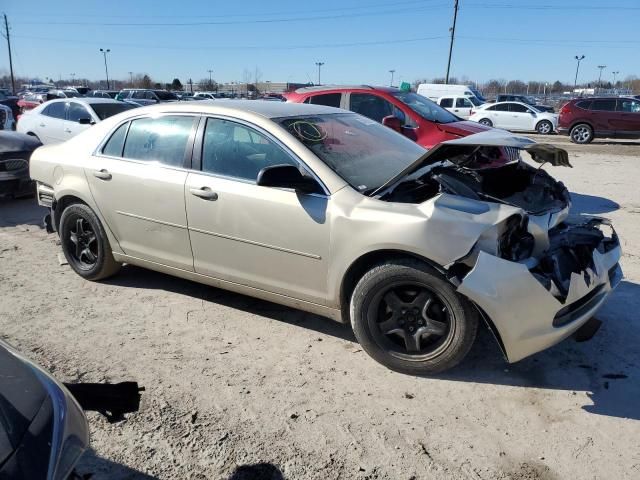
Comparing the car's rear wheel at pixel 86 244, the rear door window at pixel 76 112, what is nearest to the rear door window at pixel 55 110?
the rear door window at pixel 76 112

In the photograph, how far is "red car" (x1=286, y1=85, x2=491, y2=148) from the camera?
7.72m

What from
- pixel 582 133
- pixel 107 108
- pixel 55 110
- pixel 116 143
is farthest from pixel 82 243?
pixel 582 133

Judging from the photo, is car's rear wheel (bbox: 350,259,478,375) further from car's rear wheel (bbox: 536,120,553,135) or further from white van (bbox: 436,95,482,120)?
white van (bbox: 436,95,482,120)

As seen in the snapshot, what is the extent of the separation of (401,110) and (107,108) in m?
6.17

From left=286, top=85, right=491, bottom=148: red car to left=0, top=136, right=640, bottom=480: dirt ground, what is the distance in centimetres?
392

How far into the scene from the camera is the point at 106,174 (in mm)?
4254

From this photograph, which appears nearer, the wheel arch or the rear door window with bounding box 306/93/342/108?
the wheel arch

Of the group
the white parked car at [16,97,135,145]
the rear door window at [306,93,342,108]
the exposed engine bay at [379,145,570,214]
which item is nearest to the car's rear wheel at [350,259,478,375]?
the exposed engine bay at [379,145,570,214]

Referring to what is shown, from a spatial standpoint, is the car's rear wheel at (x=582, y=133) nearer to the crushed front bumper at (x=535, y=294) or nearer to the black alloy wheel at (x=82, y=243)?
the crushed front bumper at (x=535, y=294)

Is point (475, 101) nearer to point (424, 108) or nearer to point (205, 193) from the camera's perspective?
point (424, 108)

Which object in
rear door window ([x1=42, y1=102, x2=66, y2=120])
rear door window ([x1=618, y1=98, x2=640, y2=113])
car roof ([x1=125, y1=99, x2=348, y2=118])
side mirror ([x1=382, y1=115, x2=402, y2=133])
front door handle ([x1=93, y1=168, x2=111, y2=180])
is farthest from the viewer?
rear door window ([x1=618, y1=98, x2=640, y2=113])

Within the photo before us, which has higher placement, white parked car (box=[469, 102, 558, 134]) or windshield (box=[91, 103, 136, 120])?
windshield (box=[91, 103, 136, 120])

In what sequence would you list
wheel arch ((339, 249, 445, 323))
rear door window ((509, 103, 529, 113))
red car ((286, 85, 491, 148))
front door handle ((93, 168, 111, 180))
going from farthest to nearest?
1. rear door window ((509, 103, 529, 113))
2. red car ((286, 85, 491, 148))
3. front door handle ((93, 168, 111, 180))
4. wheel arch ((339, 249, 445, 323))

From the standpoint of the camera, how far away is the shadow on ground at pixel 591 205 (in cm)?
724
